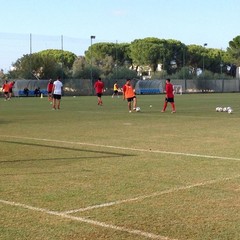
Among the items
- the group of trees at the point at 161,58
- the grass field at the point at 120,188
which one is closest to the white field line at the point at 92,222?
the grass field at the point at 120,188

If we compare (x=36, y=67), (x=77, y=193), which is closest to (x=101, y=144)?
(x=77, y=193)

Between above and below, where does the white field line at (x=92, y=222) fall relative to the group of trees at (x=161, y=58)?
below

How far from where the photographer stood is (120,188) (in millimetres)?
7609

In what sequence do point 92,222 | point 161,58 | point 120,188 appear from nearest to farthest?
point 92,222 → point 120,188 → point 161,58

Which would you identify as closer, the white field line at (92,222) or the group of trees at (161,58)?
the white field line at (92,222)

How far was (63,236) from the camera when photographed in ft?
17.7

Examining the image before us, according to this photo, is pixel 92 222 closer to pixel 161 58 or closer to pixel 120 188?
pixel 120 188

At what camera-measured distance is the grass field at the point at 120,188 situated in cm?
565

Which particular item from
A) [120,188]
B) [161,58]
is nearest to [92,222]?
[120,188]

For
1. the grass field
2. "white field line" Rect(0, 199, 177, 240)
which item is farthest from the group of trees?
"white field line" Rect(0, 199, 177, 240)

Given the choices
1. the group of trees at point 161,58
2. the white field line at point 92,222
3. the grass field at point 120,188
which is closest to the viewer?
the white field line at point 92,222

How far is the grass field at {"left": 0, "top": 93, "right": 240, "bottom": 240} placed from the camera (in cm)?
565

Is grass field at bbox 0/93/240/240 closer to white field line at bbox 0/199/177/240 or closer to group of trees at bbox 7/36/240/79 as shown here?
white field line at bbox 0/199/177/240

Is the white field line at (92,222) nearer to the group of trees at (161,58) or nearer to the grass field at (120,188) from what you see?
the grass field at (120,188)
